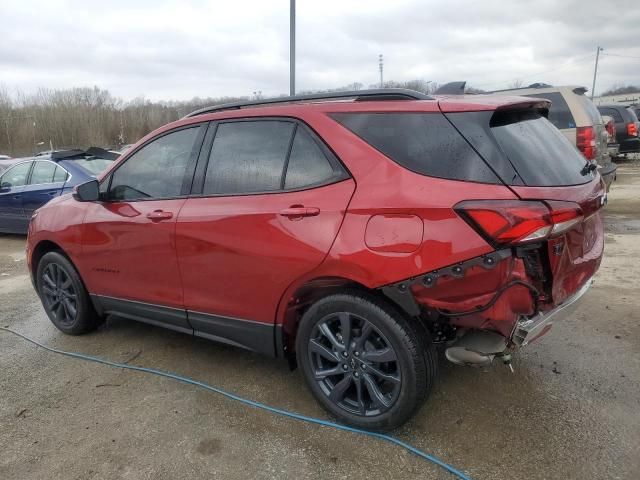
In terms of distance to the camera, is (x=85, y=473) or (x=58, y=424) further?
(x=58, y=424)

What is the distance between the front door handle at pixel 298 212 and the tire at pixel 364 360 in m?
0.45

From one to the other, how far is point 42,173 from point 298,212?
7.54 m

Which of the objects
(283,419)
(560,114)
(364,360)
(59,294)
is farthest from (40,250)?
(560,114)

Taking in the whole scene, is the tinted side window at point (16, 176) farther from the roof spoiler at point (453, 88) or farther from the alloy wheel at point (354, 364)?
the alloy wheel at point (354, 364)

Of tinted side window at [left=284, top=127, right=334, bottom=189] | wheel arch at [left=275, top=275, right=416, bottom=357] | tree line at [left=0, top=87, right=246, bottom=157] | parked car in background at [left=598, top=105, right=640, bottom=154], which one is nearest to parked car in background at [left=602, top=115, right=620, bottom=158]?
parked car in background at [left=598, top=105, right=640, bottom=154]

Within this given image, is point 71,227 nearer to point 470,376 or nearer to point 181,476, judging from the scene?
point 181,476

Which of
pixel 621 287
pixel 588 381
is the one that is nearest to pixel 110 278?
pixel 588 381

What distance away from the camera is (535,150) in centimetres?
254

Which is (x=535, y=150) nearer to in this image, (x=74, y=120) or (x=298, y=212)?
(x=298, y=212)

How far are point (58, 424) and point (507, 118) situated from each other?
9.81 ft

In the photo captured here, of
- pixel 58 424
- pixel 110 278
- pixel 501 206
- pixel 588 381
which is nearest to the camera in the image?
pixel 501 206

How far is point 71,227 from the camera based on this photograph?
402cm

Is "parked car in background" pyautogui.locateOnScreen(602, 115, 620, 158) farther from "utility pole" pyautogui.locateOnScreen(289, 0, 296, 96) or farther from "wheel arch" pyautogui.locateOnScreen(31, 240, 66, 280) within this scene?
"wheel arch" pyautogui.locateOnScreen(31, 240, 66, 280)

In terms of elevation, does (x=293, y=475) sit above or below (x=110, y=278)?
below
